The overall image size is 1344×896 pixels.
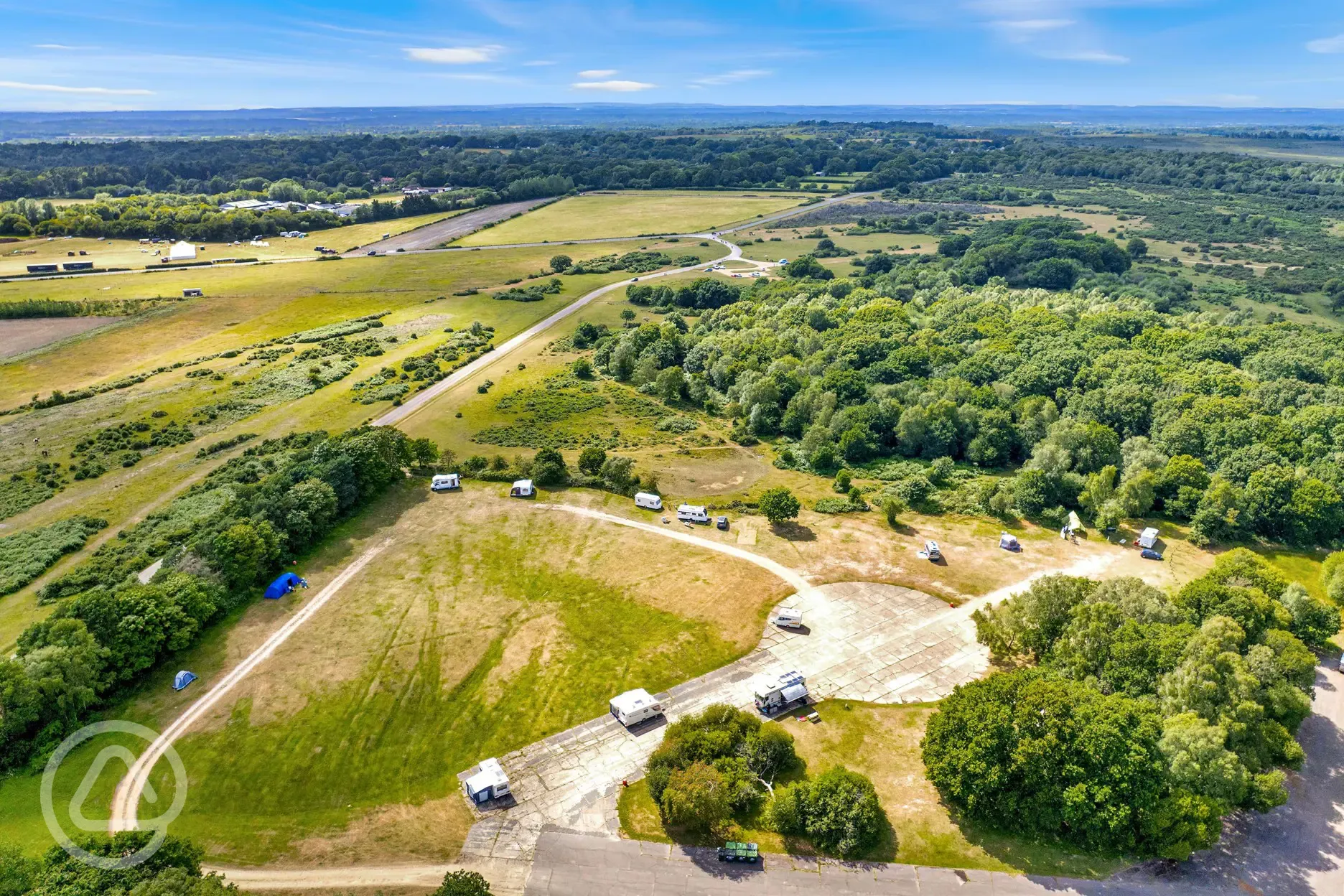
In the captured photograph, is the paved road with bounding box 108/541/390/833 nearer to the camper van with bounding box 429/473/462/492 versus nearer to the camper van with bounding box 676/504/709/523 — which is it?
the camper van with bounding box 429/473/462/492

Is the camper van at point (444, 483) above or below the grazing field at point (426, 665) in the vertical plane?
above

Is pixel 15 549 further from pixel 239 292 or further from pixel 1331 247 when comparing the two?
pixel 1331 247

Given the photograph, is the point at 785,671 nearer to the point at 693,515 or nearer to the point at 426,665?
the point at 693,515

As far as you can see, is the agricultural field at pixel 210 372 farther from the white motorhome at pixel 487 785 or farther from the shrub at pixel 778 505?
the shrub at pixel 778 505

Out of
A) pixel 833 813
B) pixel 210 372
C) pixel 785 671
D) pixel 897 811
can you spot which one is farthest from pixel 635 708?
pixel 210 372

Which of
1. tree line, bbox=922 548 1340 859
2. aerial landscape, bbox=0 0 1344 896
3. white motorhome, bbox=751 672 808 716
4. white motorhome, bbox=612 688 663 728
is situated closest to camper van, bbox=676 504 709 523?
aerial landscape, bbox=0 0 1344 896

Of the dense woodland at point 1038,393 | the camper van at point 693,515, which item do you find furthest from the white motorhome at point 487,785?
the dense woodland at point 1038,393
